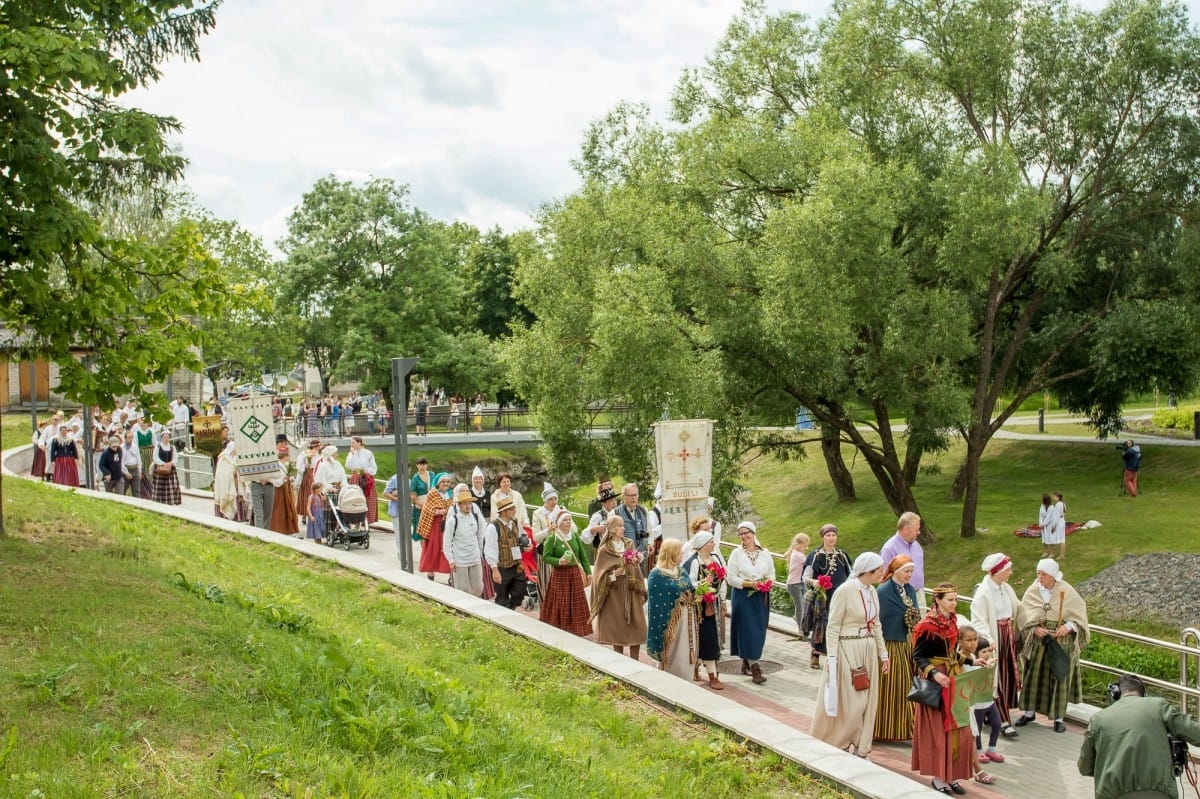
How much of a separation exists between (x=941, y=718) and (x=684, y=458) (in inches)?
→ 256

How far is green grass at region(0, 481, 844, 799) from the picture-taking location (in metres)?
6.34

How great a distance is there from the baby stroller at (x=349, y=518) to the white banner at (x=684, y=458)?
6.21 m

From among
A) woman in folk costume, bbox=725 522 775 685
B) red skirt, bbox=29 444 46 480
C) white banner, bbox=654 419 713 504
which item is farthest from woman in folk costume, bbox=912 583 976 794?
red skirt, bbox=29 444 46 480

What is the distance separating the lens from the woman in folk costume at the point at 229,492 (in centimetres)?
2125

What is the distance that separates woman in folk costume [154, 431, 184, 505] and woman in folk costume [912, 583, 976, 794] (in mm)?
17698

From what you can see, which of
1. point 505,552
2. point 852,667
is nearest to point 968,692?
point 852,667

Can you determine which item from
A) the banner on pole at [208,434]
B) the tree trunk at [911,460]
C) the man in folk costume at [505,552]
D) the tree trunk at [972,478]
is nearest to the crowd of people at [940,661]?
the man in folk costume at [505,552]

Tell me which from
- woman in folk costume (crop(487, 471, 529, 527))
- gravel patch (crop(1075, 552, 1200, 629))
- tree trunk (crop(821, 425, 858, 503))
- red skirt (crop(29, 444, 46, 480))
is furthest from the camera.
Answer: tree trunk (crop(821, 425, 858, 503))

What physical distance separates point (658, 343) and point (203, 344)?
14809 millimetres

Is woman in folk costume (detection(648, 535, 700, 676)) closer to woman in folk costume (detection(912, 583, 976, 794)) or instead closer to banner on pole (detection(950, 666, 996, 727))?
woman in folk costume (detection(912, 583, 976, 794))

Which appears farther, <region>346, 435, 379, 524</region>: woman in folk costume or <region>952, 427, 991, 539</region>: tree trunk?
<region>952, 427, 991, 539</region>: tree trunk

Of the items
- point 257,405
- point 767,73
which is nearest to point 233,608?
point 257,405

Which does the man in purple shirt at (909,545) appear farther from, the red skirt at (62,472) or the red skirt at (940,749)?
the red skirt at (62,472)

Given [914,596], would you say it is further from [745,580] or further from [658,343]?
[658,343]
